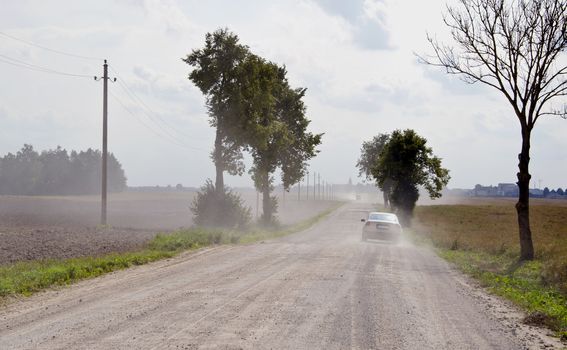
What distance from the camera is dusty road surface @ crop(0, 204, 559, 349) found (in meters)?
7.80

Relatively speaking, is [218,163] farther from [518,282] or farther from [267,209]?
[518,282]

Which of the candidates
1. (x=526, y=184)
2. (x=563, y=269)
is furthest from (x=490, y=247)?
(x=563, y=269)

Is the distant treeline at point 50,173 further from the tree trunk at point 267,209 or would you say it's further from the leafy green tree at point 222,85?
the leafy green tree at point 222,85

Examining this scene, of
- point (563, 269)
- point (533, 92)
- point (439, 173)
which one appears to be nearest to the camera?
point (563, 269)

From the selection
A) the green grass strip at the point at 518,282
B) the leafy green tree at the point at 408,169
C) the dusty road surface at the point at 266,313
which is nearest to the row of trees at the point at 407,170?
the leafy green tree at the point at 408,169

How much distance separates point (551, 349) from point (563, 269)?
898 cm

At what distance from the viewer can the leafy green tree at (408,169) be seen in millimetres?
53125

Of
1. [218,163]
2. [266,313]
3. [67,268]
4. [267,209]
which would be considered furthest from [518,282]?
[267,209]

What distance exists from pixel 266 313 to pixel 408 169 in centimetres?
4566

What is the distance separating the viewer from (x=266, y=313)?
31.3 feet

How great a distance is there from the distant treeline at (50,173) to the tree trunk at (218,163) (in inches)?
4798

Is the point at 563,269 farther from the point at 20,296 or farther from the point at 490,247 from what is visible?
the point at 20,296

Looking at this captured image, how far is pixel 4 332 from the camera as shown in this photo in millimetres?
8391

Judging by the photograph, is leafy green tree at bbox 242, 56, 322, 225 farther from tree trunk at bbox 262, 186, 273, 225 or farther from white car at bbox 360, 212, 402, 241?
white car at bbox 360, 212, 402, 241
